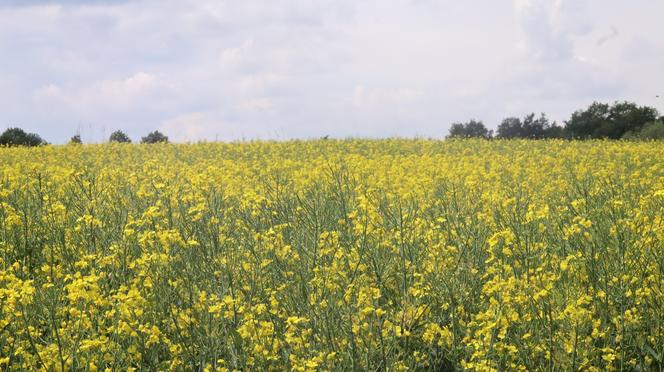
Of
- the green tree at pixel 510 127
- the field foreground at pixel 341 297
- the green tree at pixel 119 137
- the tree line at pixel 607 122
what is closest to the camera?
the field foreground at pixel 341 297

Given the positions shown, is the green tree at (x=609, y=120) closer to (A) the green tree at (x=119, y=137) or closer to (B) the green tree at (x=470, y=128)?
(B) the green tree at (x=470, y=128)

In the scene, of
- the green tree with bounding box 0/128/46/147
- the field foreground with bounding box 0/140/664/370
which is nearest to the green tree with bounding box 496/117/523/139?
the green tree with bounding box 0/128/46/147

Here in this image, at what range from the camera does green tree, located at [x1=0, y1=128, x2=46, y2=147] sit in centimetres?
2347

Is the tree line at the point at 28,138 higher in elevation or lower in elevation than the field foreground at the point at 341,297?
higher

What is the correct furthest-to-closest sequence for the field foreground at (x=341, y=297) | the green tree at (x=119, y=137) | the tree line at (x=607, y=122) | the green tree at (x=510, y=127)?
1. the green tree at (x=510, y=127)
2. the tree line at (x=607, y=122)
3. the green tree at (x=119, y=137)
4. the field foreground at (x=341, y=297)

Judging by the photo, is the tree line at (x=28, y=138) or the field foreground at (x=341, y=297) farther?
the tree line at (x=28, y=138)

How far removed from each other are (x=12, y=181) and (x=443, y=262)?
6.13 meters

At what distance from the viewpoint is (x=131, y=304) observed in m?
3.84

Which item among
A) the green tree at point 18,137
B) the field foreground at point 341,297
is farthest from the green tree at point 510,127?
the field foreground at point 341,297

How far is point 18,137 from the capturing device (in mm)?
23672

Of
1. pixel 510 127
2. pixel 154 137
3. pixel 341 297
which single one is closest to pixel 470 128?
pixel 510 127

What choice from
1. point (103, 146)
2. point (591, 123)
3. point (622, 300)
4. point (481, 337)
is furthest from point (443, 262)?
point (591, 123)

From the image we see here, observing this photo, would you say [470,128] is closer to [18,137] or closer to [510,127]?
[510,127]

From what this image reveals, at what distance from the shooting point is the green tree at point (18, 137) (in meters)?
23.5
